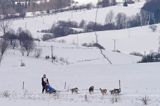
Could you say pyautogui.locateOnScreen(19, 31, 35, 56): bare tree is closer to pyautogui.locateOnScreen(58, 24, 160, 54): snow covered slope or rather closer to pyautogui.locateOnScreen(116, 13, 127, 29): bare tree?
pyautogui.locateOnScreen(58, 24, 160, 54): snow covered slope

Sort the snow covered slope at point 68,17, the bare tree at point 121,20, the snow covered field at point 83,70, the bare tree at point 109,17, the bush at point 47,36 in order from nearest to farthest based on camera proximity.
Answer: the snow covered field at point 83,70 → the bush at point 47,36 → the snow covered slope at point 68,17 → the bare tree at point 121,20 → the bare tree at point 109,17

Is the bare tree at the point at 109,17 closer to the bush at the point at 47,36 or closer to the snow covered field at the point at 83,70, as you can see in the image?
the snow covered field at the point at 83,70

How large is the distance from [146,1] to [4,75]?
148 metres

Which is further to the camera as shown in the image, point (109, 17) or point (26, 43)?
point (109, 17)

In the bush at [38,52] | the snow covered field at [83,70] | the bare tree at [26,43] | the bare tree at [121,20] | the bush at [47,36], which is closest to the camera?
the snow covered field at [83,70]

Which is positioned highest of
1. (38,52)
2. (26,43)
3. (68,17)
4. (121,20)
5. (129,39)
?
(68,17)

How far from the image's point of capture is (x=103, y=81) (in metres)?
42.5

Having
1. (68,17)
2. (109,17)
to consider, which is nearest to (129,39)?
(109,17)

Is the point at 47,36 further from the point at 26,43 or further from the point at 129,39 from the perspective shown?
the point at 26,43

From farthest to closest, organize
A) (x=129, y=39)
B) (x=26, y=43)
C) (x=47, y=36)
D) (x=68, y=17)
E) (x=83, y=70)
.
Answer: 1. (x=68, y=17)
2. (x=47, y=36)
3. (x=129, y=39)
4. (x=26, y=43)
5. (x=83, y=70)

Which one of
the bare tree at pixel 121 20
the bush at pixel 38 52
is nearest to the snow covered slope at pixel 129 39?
the bush at pixel 38 52

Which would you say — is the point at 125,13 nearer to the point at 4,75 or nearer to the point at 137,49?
the point at 137,49

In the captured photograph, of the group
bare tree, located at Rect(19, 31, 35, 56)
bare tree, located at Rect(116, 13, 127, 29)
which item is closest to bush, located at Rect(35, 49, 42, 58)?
bare tree, located at Rect(19, 31, 35, 56)

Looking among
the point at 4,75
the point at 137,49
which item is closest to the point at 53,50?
the point at 137,49
